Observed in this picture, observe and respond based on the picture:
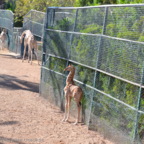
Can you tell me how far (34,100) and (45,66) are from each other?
1.08 m

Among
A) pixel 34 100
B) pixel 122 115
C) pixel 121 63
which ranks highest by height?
pixel 121 63

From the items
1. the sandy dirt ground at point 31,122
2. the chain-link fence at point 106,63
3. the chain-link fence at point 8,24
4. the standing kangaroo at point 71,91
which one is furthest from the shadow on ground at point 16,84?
the chain-link fence at point 8,24

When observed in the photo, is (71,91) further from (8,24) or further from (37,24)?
(8,24)

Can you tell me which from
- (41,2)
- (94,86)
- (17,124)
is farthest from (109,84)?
(41,2)

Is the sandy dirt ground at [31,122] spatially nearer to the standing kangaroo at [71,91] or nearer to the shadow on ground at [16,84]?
the shadow on ground at [16,84]

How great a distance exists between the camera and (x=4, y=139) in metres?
6.82

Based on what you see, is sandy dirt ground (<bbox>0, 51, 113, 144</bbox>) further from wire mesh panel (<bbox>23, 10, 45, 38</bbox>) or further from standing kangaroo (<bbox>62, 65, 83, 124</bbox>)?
wire mesh panel (<bbox>23, 10, 45, 38</bbox>)

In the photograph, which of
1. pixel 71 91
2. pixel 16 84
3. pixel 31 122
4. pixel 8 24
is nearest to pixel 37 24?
pixel 8 24

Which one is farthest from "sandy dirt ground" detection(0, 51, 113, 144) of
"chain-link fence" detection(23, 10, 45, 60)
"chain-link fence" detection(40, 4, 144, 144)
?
"chain-link fence" detection(23, 10, 45, 60)

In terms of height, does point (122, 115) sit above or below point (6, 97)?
above

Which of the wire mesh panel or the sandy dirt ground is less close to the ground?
the wire mesh panel

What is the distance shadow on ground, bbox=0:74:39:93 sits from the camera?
1191cm

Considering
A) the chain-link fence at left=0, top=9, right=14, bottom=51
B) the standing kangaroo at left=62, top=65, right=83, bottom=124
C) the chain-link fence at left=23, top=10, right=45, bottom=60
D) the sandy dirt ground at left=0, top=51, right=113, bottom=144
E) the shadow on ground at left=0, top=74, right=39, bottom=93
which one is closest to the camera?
the sandy dirt ground at left=0, top=51, right=113, bottom=144

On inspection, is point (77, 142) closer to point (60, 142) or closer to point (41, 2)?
point (60, 142)
